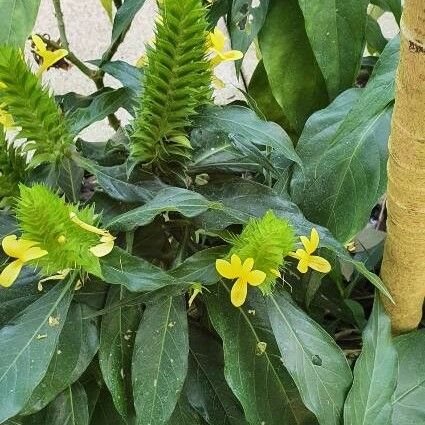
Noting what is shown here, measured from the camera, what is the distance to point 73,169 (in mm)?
673

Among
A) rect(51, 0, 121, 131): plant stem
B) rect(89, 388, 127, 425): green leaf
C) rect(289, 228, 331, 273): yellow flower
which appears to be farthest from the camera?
rect(51, 0, 121, 131): plant stem

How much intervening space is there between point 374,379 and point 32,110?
0.38m

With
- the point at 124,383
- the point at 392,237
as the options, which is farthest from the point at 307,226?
the point at 124,383

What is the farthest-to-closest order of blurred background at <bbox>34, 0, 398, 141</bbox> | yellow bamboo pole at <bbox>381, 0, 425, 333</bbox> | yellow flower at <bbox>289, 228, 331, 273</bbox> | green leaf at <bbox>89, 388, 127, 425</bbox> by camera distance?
1. blurred background at <bbox>34, 0, 398, 141</bbox>
2. green leaf at <bbox>89, 388, 127, 425</bbox>
3. yellow flower at <bbox>289, 228, 331, 273</bbox>
4. yellow bamboo pole at <bbox>381, 0, 425, 333</bbox>

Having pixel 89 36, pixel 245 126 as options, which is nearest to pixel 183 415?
pixel 245 126

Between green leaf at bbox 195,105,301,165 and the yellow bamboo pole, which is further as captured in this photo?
green leaf at bbox 195,105,301,165

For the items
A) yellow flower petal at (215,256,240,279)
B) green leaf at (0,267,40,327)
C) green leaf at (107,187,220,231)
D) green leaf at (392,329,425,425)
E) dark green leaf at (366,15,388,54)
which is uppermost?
dark green leaf at (366,15,388,54)

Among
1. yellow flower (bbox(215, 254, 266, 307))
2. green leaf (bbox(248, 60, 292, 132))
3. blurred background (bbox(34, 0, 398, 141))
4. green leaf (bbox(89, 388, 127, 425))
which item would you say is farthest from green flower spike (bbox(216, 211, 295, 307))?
blurred background (bbox(34, 0, 398, 141))

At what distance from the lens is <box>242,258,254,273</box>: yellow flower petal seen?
21.0 inches

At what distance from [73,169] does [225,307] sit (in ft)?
0.65

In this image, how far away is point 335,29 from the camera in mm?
682

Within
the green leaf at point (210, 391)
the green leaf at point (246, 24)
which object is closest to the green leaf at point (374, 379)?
the green leaf at point (210, 391)

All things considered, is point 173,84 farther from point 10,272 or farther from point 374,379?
point 374,379

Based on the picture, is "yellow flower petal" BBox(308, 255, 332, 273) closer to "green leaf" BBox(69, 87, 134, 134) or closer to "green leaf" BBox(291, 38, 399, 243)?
"green leaf" BBox(291, 38, 399, 243)
